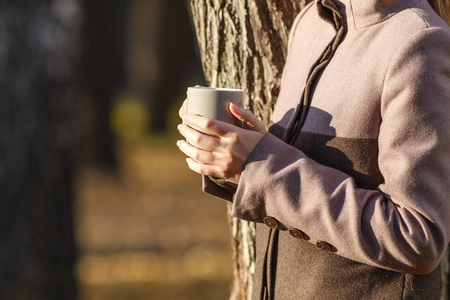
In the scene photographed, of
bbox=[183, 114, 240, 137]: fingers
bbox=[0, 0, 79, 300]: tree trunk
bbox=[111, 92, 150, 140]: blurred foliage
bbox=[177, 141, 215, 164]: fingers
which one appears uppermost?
bbox=[183, 114, 240, 137]: fingers

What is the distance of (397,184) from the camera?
1592 millimetres

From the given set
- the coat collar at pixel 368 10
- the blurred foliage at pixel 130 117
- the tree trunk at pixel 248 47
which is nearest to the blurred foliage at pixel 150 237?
the tree trunk at pixel 248 47

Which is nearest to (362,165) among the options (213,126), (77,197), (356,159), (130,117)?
(356,159)

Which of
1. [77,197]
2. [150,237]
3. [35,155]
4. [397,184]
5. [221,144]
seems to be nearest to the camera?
[397,184]

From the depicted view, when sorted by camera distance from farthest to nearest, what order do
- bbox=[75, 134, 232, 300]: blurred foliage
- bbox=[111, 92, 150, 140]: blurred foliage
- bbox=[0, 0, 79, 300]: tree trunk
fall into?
bbox=[111, 92, 150, 140]: blurred foliage
bbox=[75, 134, 232, 300]: blurred foliage
bbox=[0, 0, 79, 300]: tree trunk

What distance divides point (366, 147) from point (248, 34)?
1.17 metres

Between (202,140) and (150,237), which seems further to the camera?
(150,237)

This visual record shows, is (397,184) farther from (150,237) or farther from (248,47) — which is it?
(150,237)

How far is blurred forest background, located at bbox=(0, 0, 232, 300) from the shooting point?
4832mm

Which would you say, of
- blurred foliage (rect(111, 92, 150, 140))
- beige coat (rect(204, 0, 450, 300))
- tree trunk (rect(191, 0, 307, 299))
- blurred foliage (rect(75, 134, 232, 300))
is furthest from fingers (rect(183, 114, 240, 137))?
blurred foliage (rect(111, 92, 150, 140))

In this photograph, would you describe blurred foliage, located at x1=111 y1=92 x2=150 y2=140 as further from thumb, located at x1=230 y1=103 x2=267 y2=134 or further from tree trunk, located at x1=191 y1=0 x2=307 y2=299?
thumb, located at x1=230 y1=103 x2=267 y2=134

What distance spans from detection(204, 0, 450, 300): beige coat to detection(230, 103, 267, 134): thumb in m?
0.06

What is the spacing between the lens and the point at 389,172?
1617mm

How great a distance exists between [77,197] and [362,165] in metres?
4.44
